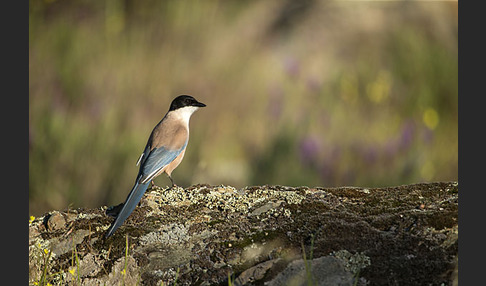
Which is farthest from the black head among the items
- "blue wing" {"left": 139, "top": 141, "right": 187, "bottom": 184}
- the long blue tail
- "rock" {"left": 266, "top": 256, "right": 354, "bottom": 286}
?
"rock" {"left": 266, "top": 256, "right": 354, "bottom": 286}

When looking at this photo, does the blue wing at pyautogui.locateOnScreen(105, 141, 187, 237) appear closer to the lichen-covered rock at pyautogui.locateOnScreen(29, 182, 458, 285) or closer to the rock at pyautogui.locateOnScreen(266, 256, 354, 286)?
the lichen-covered rock at pyautogui.locateOnScreen(29, 182, 458, 285)

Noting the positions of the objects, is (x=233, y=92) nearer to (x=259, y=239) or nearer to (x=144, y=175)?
(x=144, y=175)

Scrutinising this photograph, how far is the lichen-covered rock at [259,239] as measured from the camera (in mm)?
2713

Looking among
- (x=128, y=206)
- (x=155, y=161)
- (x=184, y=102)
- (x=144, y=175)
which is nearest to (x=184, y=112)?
(x=184, y=102)

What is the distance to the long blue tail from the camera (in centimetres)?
327

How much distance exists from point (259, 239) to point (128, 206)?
90 cm

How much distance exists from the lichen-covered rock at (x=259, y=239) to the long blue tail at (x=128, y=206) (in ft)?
0.12

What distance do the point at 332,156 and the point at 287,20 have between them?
194 cm

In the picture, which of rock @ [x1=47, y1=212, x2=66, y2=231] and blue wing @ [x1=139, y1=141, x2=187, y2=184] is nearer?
rock @ [x1=47, y1=212, x2=66, y2=231]

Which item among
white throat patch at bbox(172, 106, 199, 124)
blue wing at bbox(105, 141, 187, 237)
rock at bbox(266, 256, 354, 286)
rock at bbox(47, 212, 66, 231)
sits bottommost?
rock at bbox(266, 256, 354, 286)

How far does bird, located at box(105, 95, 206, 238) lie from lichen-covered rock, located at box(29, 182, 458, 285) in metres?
0.13

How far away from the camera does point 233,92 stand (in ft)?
19.0

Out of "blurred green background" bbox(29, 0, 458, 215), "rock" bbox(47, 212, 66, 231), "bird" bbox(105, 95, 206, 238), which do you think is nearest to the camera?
"rock" bbox(47, 212, 66, 231)

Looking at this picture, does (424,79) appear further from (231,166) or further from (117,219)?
(117,219)
